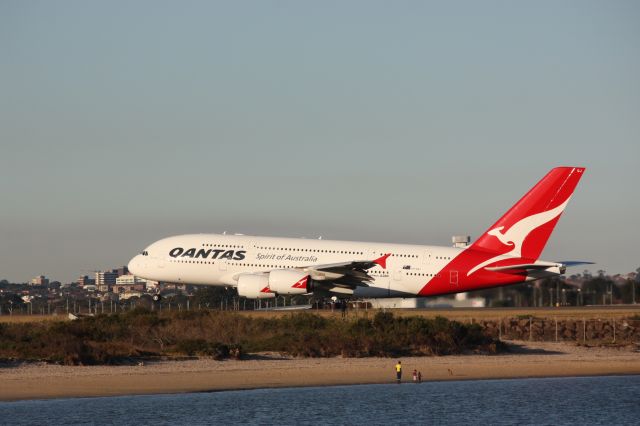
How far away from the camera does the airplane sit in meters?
69.7

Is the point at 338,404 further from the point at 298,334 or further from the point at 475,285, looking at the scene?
the point at 475,285

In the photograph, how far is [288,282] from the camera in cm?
6894

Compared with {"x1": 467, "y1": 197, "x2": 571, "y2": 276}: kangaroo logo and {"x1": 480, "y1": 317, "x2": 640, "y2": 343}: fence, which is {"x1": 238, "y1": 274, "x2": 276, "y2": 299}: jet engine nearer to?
{"x1": 467, "y1": 197, "x2": 571, "y2": 276}: kangaroo logo

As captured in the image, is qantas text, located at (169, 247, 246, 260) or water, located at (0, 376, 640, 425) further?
qantas text, located at (169, 247, 246, 260)

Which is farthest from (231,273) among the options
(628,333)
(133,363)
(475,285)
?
(628,333)

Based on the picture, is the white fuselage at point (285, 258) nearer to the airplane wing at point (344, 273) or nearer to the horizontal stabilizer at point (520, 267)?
the airplane wing at point (344, 273)

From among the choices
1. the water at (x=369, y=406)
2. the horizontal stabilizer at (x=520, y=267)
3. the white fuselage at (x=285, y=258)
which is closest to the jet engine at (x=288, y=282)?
the white fuselage at (x=285, y=258)

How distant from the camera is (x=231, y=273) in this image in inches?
2822

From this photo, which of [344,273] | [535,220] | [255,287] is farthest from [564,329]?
[255,287]

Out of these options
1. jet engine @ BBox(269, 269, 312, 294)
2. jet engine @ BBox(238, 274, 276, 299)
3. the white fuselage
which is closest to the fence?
the white fuselage

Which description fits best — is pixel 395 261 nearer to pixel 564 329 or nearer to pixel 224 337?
pixel 564 329

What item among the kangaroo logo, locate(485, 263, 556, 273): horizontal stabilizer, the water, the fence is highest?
the kangaroo logo

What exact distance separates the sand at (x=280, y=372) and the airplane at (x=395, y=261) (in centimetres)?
816

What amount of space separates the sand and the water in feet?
5.04
